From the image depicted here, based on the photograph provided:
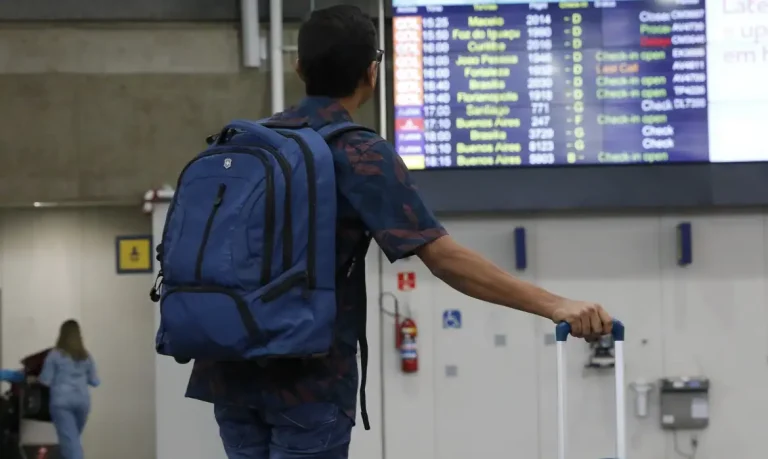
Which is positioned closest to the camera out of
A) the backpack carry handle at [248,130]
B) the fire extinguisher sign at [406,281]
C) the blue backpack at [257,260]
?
the blue backpack at [257,260]

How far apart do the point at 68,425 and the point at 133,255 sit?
134cm

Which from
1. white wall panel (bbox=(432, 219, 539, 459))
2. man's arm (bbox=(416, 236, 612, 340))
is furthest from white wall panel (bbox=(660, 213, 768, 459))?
man's arm (bbox=(416, 236, 612, 340))

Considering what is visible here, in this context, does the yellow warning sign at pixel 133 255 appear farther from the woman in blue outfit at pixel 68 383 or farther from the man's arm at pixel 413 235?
the man's arm at pixel 413 235

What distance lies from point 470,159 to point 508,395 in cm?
140

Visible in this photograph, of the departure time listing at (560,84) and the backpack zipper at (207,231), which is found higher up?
the departure time listing at (560,84)

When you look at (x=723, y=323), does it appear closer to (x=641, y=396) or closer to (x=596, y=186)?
(x=641, y=396)

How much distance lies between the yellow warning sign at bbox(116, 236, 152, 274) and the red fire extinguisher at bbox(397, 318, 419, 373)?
2.30 meters

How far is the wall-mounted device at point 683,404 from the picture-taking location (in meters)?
5.39

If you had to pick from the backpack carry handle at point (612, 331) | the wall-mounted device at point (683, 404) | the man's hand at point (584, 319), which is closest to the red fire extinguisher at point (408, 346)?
the wall-mounted device at point (683, 404)

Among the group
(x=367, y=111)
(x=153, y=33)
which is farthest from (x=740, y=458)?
(x=153, y=33)

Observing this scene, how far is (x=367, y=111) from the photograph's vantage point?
5.57 m

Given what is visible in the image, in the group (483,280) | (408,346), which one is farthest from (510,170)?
(483,280)

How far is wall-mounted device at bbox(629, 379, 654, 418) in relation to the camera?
539 centimetres

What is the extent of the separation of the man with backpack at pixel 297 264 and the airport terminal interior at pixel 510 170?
348 centimetres
